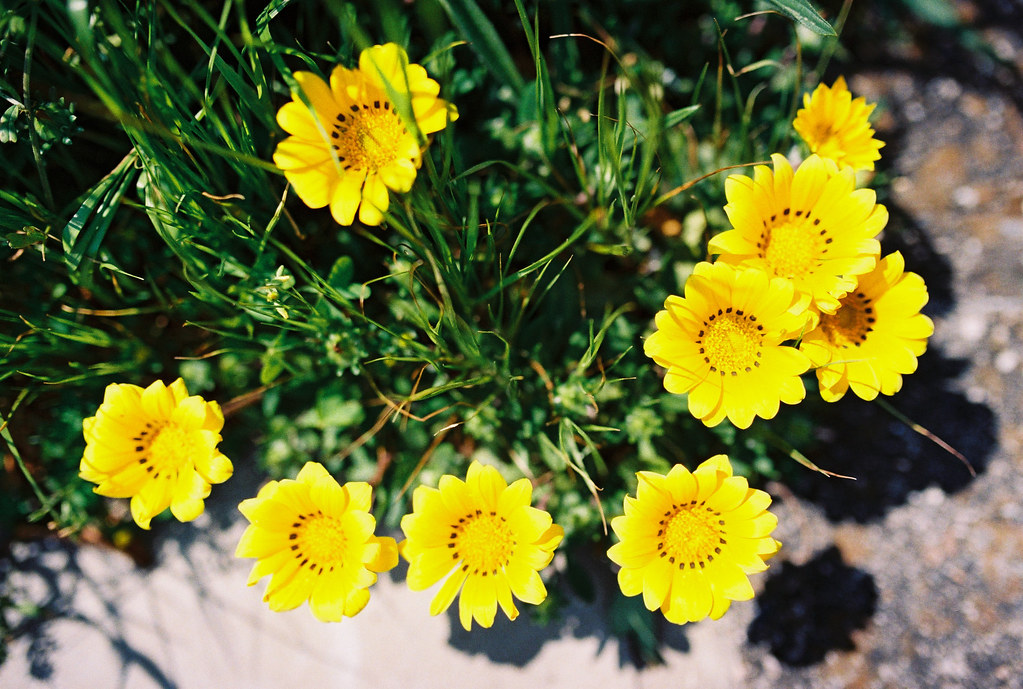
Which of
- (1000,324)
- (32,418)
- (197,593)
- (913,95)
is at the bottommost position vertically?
(1000,324)

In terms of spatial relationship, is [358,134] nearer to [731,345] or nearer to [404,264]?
[404,264]

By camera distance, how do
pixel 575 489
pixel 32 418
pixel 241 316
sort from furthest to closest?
pixel 32 418, pixel 575 489, pixel 241 316

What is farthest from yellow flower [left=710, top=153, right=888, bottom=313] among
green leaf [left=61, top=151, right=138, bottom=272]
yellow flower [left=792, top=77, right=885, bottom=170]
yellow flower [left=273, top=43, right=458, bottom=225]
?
green leaf [left=61, top=151, right=138, bottom=272]

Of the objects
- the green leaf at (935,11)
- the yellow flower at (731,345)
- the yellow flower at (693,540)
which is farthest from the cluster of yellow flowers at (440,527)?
the green leaf at (935,11)

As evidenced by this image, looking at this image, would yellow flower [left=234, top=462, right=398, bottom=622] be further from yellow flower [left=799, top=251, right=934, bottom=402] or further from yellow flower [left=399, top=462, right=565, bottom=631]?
yellow flower [left=799, top=251, right=934, bottom=402]

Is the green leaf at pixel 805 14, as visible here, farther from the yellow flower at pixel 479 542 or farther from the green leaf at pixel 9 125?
the green leaf at pixel 9 125

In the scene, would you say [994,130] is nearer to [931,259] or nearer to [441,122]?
[931,259]

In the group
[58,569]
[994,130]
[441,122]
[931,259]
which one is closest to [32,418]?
[58,569]
